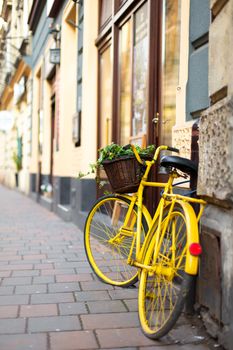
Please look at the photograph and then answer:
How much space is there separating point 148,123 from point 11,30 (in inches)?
567

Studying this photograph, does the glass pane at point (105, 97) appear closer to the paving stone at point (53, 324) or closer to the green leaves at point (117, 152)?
the green leaves at point (117, 152)

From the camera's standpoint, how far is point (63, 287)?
4.13 metres

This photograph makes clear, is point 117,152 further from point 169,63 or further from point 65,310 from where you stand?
point 169,63

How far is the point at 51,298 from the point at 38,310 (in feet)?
1.03

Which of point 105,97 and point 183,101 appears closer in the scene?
point 183,101

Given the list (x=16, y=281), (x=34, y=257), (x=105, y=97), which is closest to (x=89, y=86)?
(x=105, y=97)

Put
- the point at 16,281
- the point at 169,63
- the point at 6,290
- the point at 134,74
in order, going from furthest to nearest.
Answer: the point at 134,74, the point at 169,63, the point at 16,281, the point at 6,290

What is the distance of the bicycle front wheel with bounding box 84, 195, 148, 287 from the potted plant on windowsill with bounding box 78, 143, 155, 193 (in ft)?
0.72

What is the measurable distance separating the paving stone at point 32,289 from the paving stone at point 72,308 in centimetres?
43

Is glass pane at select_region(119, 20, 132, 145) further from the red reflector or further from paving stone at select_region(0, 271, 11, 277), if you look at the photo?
the red reflector

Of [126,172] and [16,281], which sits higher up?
[126,172]

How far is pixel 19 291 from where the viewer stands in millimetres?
3990

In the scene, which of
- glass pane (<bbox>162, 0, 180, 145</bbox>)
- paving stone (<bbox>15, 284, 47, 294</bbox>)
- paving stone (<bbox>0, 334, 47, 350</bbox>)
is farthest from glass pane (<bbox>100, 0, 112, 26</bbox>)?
paving stone (<bbox>0, 334, 47, 350</bbox>)

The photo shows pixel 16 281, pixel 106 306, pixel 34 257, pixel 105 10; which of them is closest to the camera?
pixel 106 306
